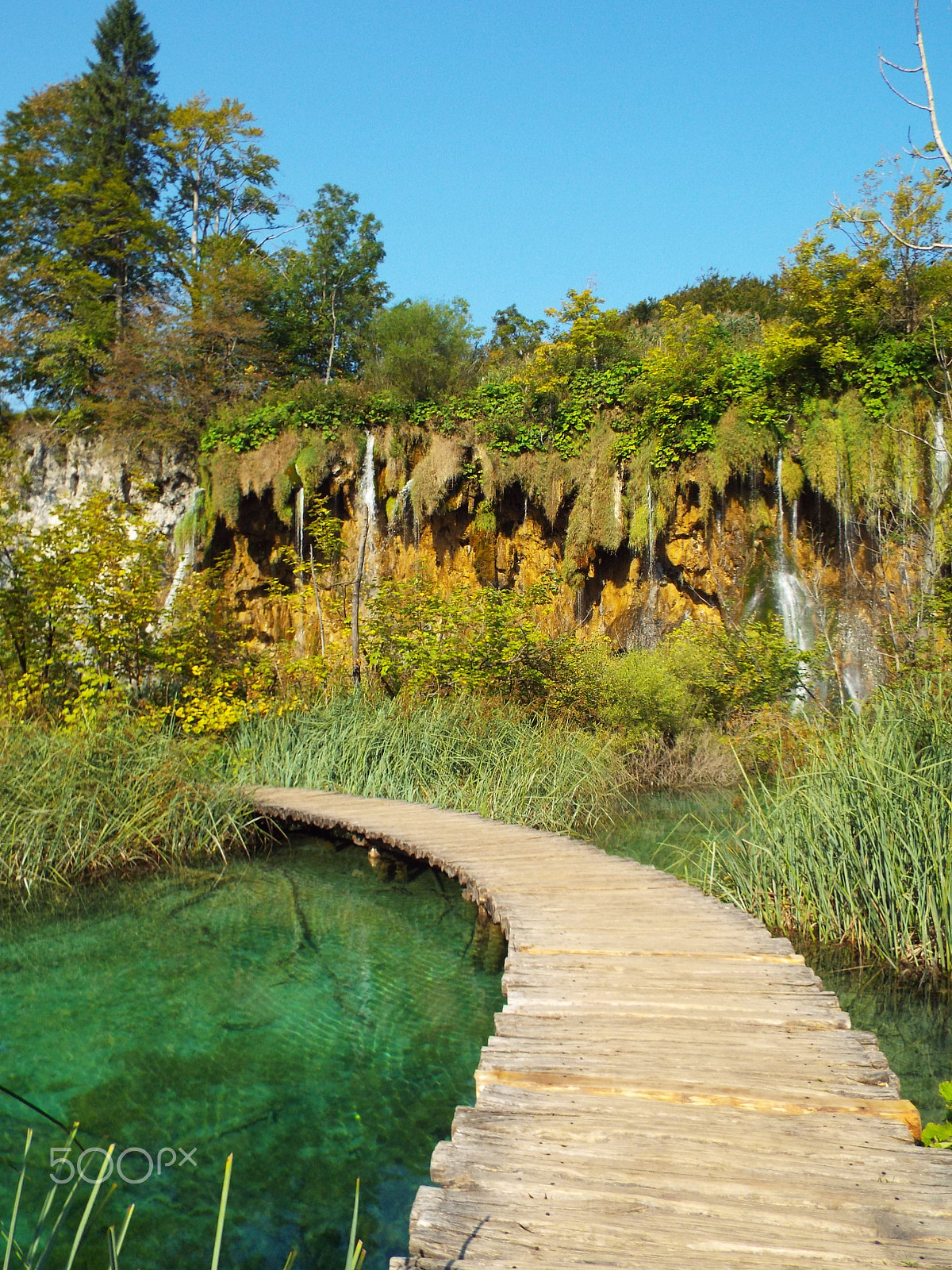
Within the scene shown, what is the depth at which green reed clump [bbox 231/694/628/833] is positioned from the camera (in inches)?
323

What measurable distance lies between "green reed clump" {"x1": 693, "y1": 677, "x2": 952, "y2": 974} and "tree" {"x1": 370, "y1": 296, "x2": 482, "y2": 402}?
42.0 feet

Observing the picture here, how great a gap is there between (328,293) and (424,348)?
7.38 metres

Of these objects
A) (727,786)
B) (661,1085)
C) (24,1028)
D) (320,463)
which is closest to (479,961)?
(24,1028)

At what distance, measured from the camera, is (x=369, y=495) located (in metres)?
16.4

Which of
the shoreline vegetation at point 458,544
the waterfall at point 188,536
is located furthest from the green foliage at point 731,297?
the waterfall at point 188,536

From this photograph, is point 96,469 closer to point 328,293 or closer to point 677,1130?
point 328,293

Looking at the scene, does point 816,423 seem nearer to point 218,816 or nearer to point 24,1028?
point 218,816

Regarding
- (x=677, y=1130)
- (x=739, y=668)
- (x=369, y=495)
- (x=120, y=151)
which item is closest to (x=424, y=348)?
(x=369, y=495)

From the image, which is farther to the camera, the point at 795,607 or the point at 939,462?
the point at 795,607

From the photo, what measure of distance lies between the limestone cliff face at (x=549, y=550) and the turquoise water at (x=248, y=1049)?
6.20 metres

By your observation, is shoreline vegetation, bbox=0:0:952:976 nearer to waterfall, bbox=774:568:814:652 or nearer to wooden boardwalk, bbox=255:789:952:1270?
waterfall, bbox=774:568:814:652

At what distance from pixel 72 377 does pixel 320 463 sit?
7.70 meters

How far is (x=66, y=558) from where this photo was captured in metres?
8.68

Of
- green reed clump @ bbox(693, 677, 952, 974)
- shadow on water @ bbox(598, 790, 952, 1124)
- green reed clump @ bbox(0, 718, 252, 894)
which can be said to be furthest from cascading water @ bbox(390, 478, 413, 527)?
green reed clump @ bbox(693, 677, 952, 974)
